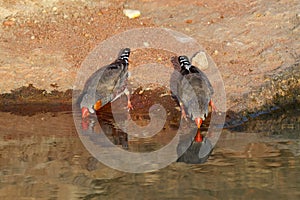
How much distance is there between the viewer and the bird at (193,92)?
374 inches

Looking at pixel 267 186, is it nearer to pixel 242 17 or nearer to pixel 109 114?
pixel 109 114

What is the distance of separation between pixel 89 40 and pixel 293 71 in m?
3.72

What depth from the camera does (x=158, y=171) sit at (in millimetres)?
7945

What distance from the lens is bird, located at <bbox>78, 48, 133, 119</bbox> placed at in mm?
10031

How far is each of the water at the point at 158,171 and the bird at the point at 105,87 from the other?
55 centimetres

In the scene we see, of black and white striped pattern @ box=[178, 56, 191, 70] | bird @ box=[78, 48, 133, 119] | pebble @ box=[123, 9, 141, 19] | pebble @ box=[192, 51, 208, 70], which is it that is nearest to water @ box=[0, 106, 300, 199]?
bird @ box=[78, 48, 133, 119]

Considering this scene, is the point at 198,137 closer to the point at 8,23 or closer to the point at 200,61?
the point at 200,61

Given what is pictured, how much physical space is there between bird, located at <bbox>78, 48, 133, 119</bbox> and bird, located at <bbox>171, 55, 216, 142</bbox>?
85 cm

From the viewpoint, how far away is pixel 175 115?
999 cm

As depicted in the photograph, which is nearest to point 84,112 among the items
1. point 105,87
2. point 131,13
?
point 105,87

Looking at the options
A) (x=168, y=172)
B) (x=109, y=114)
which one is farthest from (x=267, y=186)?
(x=109, y=114)

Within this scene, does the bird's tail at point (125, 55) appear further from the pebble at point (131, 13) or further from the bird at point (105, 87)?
the pebble at point (131, 13)

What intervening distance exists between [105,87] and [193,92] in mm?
1468

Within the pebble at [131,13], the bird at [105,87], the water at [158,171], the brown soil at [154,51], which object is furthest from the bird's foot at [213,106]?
the pebble at [131,13]
